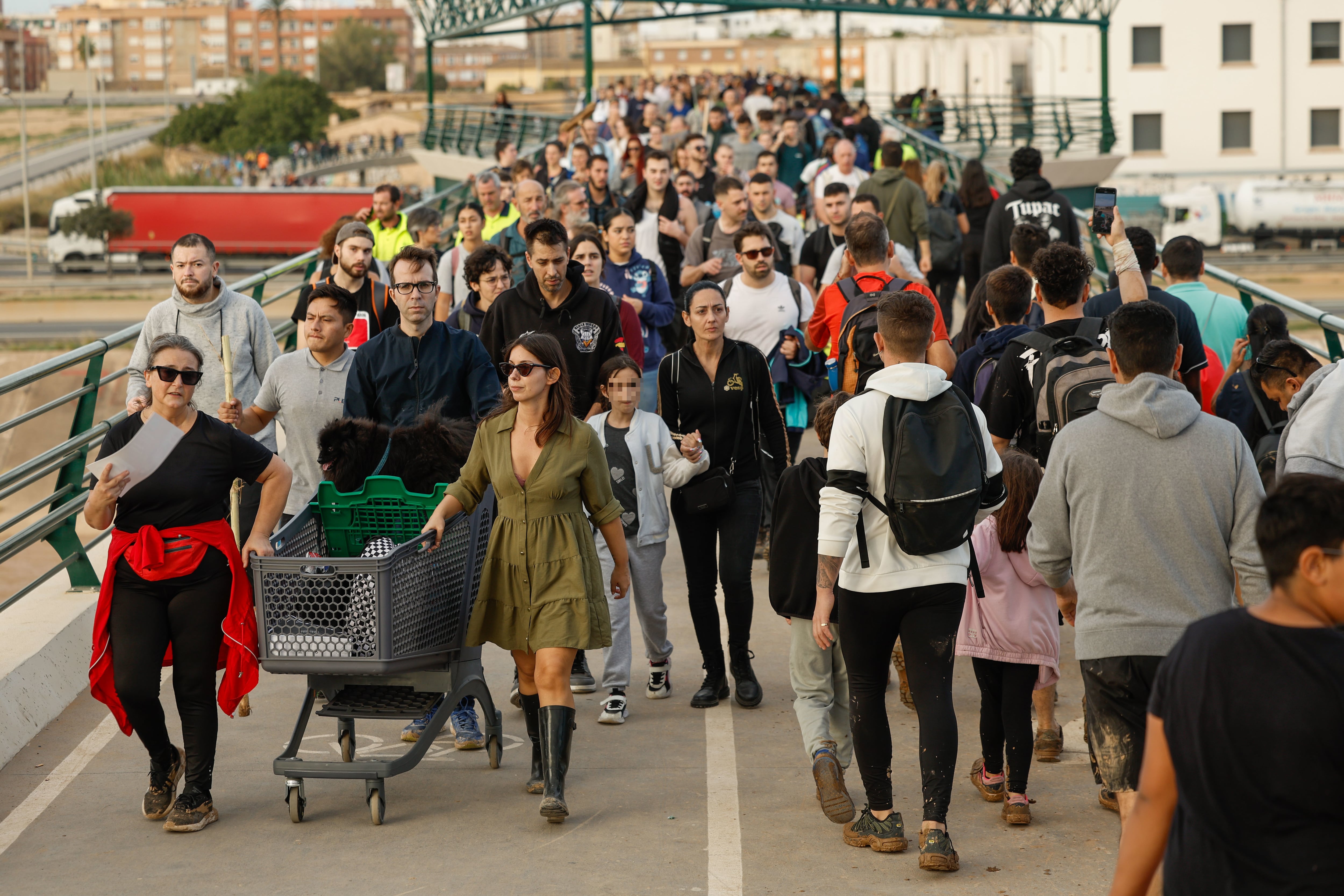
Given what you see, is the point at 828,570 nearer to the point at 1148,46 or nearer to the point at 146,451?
the point at 146,451

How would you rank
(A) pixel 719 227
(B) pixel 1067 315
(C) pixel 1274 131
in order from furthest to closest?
(C) pixel 1274 131
(A) pixel 719 227
(B) pixel 1067 315

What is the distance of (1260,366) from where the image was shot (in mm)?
6219

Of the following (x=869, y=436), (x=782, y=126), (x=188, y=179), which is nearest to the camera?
(x=869, y=436)

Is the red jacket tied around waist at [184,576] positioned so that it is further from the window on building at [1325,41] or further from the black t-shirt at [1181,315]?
the window on building at [1325,41]

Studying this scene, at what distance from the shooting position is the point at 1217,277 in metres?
8.73

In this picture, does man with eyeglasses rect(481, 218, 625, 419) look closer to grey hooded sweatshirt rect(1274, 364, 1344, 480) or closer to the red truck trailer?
grey hooded sweatshirt rect(1274, 364, 1344, 480)

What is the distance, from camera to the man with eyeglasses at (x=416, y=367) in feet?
21.1

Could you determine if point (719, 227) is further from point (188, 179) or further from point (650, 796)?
point (188, 179)

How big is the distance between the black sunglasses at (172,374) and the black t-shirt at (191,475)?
6.7 inches

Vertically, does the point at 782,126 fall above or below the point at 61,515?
above

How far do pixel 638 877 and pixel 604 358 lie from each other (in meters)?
3.22

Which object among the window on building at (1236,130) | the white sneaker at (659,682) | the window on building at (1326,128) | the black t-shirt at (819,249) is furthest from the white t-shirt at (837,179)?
the window on building at (1326,128)

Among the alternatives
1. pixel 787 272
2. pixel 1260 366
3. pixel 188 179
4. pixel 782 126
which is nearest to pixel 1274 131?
pixel 782 126

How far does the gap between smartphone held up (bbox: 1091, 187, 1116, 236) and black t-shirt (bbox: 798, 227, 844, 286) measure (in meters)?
3.85
